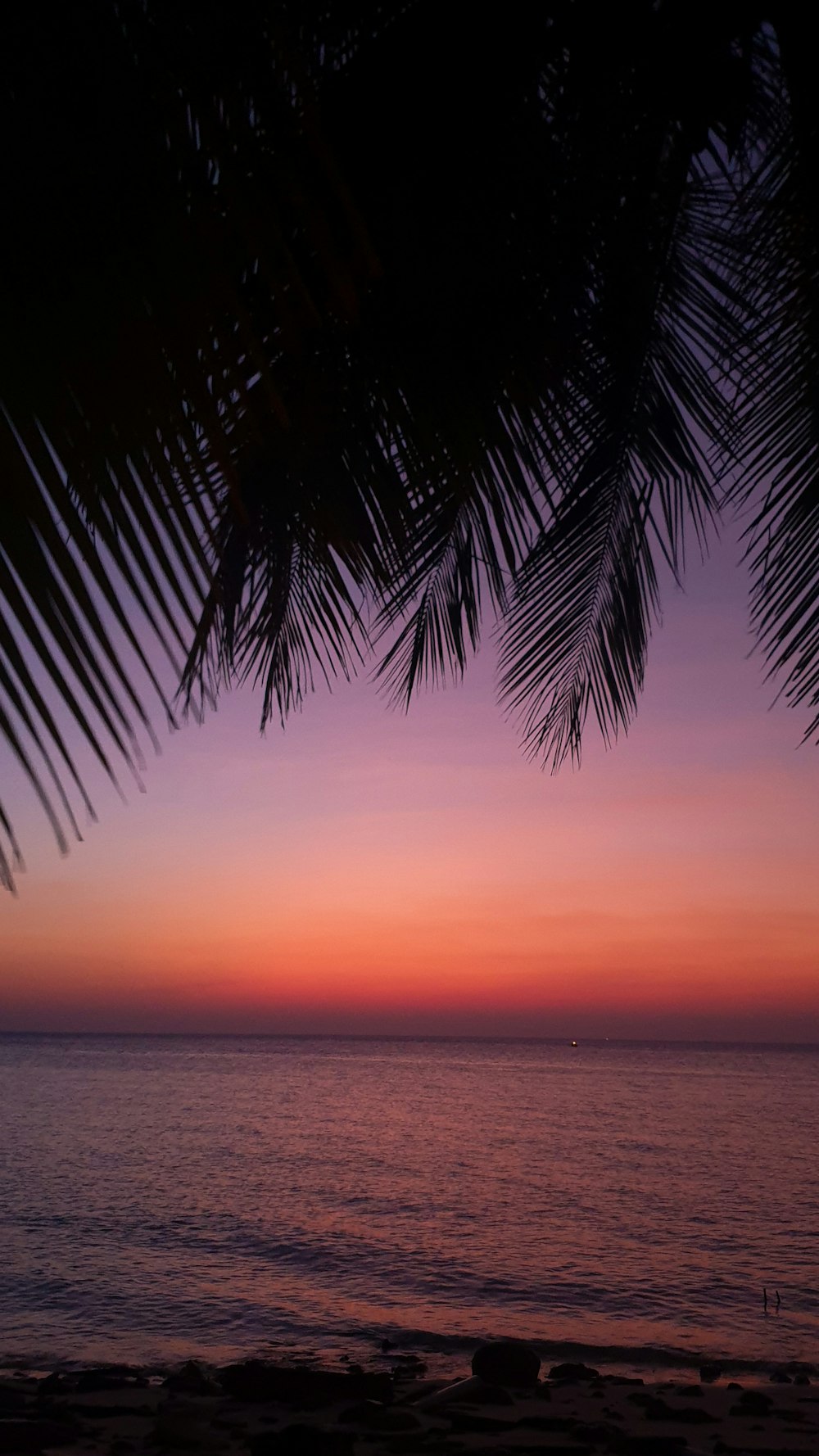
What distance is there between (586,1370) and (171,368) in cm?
1231

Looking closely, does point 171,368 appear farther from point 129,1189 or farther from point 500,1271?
point 129,1189

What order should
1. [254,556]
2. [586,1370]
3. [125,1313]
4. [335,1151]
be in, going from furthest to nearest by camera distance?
[335,1151] → [125,1313] → [586,1370] → [254,556]

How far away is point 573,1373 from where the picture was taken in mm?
10703

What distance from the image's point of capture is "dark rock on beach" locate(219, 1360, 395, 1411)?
980cm

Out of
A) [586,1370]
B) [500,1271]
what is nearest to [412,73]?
[586,1370]

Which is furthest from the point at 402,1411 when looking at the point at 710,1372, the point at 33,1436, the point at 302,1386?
the point at 710,1372

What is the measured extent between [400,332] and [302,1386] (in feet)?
35.8

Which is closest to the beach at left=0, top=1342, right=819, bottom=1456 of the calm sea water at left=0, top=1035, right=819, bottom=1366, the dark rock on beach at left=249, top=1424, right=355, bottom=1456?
the dark rock on beach at left=249, top=1424, right=355, bottom=1456

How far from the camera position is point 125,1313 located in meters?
13.6

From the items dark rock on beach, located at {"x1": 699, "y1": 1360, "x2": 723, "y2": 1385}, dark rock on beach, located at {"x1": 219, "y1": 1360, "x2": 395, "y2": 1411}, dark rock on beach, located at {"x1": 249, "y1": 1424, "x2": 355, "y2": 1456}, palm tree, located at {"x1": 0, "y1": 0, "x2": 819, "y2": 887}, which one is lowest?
dark rock on beach, located at {"x1": 699, "y1": 1360, "x2": 723, "y2": 1385}

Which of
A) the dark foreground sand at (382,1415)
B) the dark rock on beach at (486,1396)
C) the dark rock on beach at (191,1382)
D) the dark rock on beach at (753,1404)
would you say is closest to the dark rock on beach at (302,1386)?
the dark foreground sand at (382,1415)

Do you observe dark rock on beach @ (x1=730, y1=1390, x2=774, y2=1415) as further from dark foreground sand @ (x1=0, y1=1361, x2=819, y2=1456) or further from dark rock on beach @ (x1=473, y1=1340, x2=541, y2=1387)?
dark rock on beach @ (x1=473, y1=1340, x2=541, y2=1387)

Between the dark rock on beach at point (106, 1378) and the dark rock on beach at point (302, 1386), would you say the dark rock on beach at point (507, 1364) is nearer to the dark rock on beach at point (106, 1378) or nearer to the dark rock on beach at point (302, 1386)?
the dark rock on beach at point (302, 1386)

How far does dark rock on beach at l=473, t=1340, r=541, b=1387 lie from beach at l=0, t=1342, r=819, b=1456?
0.7 inches
